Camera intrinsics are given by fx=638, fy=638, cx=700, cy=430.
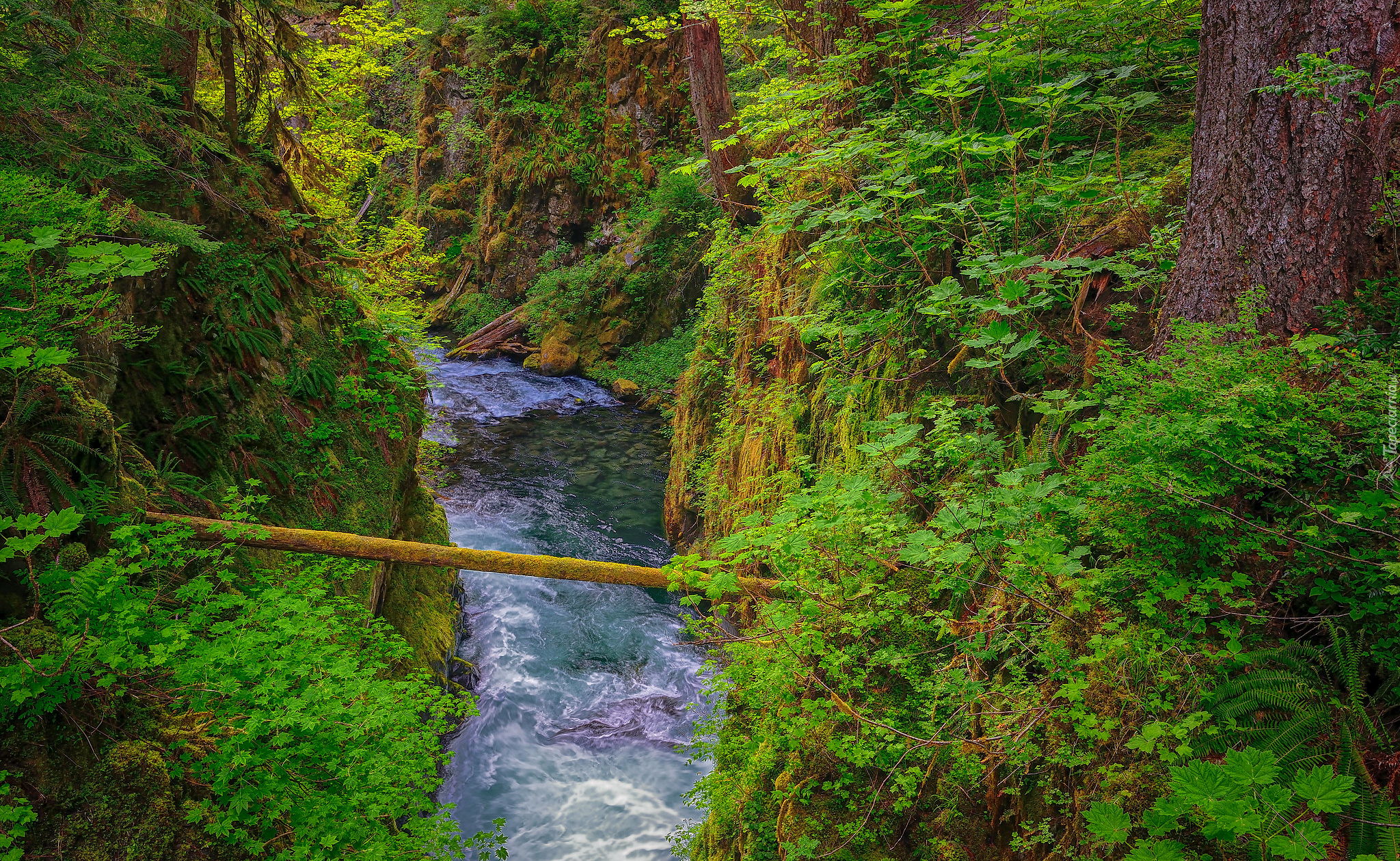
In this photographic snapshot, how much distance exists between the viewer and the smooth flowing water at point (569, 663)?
5551 mm

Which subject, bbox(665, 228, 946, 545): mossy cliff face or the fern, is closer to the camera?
the fern

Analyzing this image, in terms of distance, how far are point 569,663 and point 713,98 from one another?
7.62 metres

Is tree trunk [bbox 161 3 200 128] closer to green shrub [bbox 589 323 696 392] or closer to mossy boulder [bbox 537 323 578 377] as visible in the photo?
green shrub [bbox 589 323 696 392]

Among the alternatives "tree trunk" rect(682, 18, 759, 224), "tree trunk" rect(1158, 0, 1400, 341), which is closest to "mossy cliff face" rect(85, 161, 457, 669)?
"tree trunk" rect(682, 18, 759, 224)

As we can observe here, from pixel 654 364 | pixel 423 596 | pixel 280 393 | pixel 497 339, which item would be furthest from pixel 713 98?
pixel 497 339

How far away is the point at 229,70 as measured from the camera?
17.9ft

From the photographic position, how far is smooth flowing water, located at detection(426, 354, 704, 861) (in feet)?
18.2

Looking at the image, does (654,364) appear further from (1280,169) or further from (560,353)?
(1280,169)

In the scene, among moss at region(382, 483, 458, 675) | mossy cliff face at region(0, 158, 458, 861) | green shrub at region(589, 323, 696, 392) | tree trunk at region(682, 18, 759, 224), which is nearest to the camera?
mossy cliff face at region(0, 158, 458, 861)

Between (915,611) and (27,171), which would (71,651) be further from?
(915,611)

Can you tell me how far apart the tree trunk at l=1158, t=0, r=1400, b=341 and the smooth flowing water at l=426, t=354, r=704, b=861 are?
476cm

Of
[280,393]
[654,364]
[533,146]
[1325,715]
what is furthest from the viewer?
[533,146]

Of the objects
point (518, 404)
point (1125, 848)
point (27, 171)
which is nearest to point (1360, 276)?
point (1125, 848)

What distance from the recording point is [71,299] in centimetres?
270
